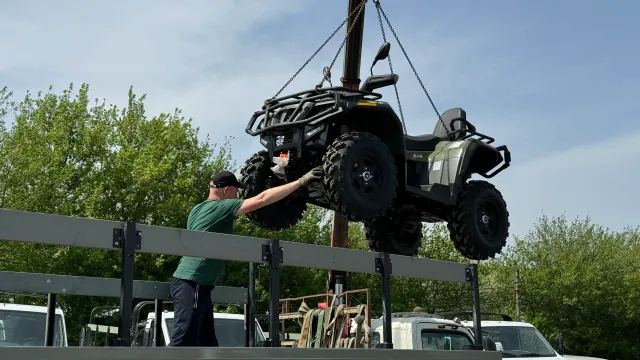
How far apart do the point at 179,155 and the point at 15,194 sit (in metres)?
6.61

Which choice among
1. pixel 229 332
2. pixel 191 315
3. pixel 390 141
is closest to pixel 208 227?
pixel 191 315

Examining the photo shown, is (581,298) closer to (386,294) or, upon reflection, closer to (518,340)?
(518,340)

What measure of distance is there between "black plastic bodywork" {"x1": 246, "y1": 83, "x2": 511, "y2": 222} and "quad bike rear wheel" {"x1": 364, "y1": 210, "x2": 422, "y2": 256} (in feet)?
0.85

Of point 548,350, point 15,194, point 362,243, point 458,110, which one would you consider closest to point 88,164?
point 15,194

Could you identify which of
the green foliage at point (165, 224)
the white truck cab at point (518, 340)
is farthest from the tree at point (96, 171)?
the white truck cab at point (518, 340)

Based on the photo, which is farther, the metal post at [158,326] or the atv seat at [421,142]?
the atv seat at [421,142]

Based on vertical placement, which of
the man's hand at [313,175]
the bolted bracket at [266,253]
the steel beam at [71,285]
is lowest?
the steel beam at [71,285]

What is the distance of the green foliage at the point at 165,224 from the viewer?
973 inches

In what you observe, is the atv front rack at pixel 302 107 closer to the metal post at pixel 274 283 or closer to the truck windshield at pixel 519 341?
the metal post at pixel 274 283

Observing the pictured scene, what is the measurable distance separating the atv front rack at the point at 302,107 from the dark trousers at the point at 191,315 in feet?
6.66

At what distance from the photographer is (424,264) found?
5211mm

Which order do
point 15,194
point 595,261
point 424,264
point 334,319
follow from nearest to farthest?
point 424,264, point 334,319, point 15,194, point 595,261

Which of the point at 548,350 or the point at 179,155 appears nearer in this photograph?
the point at 548,350

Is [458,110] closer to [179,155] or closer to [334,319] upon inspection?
[334,319]
